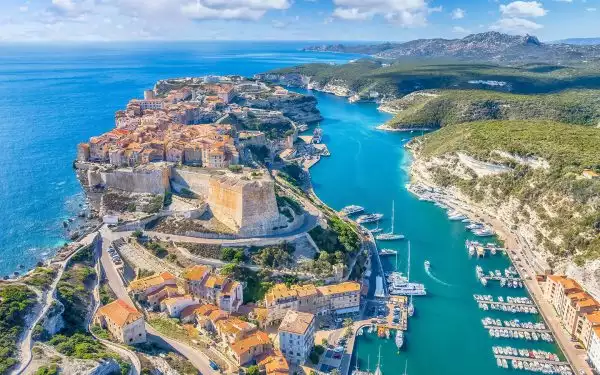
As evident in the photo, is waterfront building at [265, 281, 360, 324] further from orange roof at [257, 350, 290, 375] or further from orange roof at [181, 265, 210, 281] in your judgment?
orange roof at [181, 265, 210, 281]

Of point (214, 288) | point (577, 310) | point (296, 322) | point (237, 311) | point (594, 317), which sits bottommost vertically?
point (237, 311)

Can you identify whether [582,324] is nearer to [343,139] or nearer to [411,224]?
[411,224]

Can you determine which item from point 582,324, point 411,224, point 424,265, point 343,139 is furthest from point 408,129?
point 582,324

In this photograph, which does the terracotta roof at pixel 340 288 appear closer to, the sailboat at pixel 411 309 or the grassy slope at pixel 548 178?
the sailboat at pixel 411 309

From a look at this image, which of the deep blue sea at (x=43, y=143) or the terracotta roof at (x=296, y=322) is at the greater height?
the deep blue sea at (x=43, y=143)

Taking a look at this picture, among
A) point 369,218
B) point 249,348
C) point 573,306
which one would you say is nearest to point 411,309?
point 573,306

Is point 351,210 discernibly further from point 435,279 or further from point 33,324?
point 33,324

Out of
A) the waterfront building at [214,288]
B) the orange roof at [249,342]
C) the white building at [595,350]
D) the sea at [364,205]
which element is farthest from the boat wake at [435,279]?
the orange roof at [249,342]
